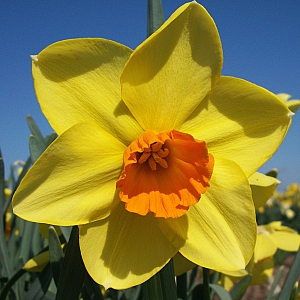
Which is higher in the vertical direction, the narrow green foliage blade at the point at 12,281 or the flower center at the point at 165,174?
the flower center at the point at 165,174

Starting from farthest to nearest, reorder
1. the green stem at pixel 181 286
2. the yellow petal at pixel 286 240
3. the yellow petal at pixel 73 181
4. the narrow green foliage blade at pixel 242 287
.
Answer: the yellow petal at pixel 286 240 < the narrow green foliage blade at pixel 242 287 < the green stem at pixel 181 286 < the yellow petal at pixel 73 181

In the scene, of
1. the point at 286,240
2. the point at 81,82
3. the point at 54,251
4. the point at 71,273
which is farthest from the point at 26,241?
the point at 286,240

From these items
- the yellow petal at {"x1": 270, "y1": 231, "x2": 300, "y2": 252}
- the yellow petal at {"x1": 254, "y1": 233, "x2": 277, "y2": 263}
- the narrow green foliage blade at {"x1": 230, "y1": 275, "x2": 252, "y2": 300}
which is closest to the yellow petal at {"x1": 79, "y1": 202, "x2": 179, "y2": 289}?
the narrow green foliage blade at {"x1": 230, "y1": 275, "x2": 252, "y2": 300}

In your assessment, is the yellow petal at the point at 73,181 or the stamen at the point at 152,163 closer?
the yellow petal at the point at 73,181

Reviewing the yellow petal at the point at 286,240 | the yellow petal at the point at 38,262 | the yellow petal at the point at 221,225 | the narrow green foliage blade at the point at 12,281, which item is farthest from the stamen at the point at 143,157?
the yellow petal at the point at 286,240

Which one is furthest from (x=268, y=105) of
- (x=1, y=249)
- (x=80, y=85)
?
(x=1, y=249)

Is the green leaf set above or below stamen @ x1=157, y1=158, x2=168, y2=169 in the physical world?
above

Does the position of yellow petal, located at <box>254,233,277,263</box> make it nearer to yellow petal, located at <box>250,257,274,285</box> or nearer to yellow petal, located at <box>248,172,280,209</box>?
yellow petal, located at <box>250,257,274,285</box>

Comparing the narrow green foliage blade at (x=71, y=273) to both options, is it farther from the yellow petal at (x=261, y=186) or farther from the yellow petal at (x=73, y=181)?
the yellow petal at (x=261, y=186)

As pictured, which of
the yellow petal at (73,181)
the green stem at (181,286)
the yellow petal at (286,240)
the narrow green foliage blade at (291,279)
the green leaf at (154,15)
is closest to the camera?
the yellow petal at (73,181)
